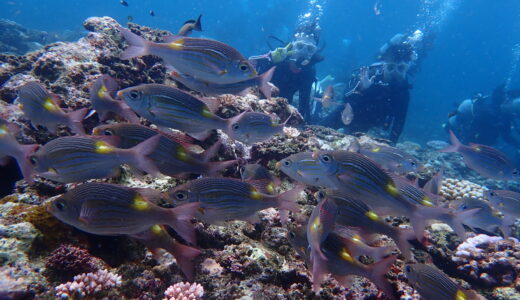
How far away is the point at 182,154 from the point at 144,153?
1.59 feet

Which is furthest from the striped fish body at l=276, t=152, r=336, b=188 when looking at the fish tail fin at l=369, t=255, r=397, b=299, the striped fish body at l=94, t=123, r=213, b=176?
the striped fish body at l=94, t=123, r=213, b=176

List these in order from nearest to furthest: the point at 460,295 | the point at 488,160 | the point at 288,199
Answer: the point at 460,295 < the point at 288,199 < the point at 488,160

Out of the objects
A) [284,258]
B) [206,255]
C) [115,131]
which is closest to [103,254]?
[206,255]

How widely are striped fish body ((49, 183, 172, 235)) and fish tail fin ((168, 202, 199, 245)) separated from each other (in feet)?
0.17

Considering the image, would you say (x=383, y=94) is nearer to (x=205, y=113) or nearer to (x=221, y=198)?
(x=205, y=113)

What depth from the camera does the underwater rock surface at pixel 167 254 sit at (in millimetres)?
2541

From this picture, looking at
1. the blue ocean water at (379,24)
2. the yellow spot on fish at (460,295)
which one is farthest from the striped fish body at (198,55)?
the blue ocean water at (379,24)

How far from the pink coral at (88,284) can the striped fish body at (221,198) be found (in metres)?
0.89

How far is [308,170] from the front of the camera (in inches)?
129

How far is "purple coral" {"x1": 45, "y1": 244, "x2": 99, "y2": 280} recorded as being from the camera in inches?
100

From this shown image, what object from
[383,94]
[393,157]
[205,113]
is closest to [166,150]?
[205,113]

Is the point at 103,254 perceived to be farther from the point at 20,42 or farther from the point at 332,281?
the point at 20,42

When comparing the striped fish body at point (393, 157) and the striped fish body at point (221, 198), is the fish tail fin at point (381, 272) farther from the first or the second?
the striped fish body at point (393, 157)

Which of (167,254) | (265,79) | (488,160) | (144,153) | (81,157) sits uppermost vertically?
(488,160)
